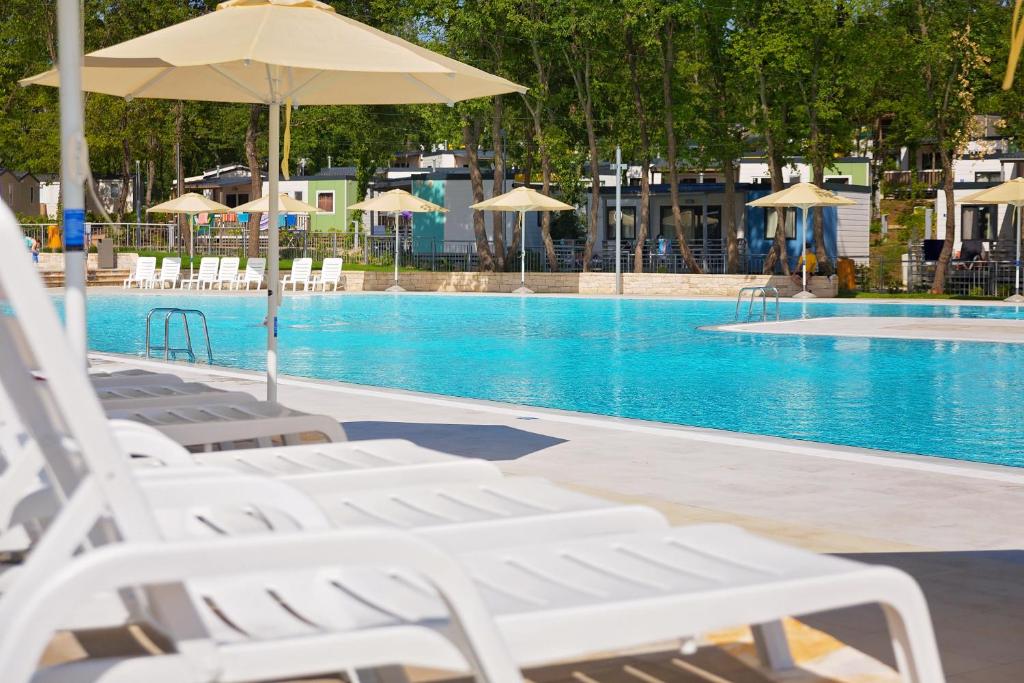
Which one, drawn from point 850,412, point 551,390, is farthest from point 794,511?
point 551,390

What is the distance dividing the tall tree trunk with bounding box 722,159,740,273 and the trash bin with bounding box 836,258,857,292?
3918 millimetres

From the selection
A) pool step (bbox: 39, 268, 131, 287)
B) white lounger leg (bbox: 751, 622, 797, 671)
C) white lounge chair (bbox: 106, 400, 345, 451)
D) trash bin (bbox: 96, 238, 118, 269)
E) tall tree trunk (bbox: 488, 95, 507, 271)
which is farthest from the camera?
trash bin (bbox: 96, 238, 118, 269)

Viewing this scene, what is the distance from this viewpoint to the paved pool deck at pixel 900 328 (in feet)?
65.2

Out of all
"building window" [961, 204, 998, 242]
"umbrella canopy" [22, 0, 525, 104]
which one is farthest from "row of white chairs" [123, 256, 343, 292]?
"umbrella canopy" [22, 0, 525, 104]

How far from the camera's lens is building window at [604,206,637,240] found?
44.8 meters

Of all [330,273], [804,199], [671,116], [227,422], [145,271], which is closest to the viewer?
[227,422]

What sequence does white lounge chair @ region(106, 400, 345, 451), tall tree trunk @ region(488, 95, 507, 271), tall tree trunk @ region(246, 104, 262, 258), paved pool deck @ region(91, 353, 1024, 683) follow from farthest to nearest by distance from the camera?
tall tree trunk @ region(246, 104, 262, 258), tall tree trunk @ region(488, 95, 507, 271), white lounge chair @ region(106, 400, 345, 451), paved pool deck @ region(91, 353, 1024, 683)

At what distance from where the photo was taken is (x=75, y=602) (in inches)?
74.9

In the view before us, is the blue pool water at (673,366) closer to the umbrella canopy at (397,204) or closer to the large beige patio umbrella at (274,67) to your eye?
the large beige patio umbrella at (274,67)

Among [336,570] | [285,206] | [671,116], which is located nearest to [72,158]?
[336,570]

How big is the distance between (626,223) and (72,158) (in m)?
40.4

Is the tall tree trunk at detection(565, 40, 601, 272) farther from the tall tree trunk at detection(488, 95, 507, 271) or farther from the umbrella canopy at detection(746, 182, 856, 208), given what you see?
the umbrella canopy at detection(746, 182, 856, 208)

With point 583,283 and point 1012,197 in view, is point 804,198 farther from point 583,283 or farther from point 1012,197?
point 583,283

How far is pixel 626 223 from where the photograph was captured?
4525 cm
